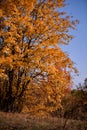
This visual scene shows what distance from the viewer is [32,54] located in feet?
59.1

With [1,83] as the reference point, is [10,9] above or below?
above

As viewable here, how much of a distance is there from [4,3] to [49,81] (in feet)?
21.0

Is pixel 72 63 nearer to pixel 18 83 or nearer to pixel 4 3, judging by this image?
pixel 18 83

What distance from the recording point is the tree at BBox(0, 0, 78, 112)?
17.7 meters

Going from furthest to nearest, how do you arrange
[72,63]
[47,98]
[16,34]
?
[47,98]
[72,63]
[16,34]

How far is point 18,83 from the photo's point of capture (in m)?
20.4

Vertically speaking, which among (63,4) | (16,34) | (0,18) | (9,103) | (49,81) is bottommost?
(9,103)

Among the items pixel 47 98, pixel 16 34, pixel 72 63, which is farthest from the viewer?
pixel 47 98

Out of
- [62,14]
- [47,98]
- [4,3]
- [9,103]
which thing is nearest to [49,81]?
[47,98]

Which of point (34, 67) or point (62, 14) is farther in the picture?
point (62, 14)

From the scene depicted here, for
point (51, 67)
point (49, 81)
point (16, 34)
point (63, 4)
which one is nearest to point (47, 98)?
point (49, 81)

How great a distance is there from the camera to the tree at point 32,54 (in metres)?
17.7

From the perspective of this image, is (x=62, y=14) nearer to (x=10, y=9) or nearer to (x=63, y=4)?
(x=63, y=4)

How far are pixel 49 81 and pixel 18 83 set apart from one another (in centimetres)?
244
